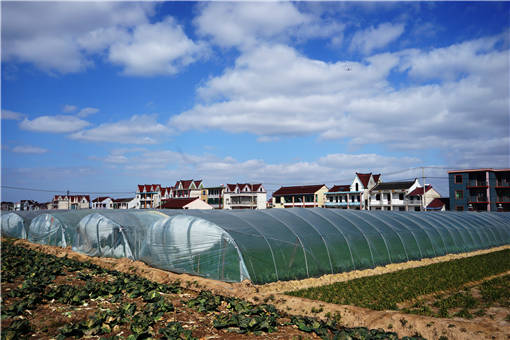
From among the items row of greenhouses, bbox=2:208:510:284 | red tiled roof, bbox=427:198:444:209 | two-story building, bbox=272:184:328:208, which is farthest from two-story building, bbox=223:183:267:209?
row of greenhouses, bbox=2:208:510:284

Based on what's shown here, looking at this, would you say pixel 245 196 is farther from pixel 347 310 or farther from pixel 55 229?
pixel 347 310

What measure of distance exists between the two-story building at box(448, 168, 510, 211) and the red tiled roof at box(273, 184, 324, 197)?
2934 centimetres

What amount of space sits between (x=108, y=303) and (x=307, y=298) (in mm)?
7755

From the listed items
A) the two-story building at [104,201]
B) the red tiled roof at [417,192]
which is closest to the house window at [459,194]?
the red tiled roof at [417,192]

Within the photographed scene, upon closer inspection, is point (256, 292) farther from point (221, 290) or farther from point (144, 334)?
point (144, 334)

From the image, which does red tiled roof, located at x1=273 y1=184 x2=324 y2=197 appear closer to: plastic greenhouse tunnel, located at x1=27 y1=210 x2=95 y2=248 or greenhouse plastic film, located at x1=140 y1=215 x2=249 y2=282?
plastic greenhouse tunnel, located at x1=27 y1=210 x2=95 y2=248

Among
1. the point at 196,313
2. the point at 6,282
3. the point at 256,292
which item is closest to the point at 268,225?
the point at 256,292

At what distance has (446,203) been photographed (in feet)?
246

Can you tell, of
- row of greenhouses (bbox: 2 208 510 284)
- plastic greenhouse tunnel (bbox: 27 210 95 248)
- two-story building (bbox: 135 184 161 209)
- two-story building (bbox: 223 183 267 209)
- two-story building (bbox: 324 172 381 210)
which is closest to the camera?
row of greenhouses (bbox: 2 208 510 284)

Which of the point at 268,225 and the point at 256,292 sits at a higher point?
the point at 268,225

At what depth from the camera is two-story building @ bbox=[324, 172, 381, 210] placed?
8400 centimetres

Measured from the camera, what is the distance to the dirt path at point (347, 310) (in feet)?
36.4

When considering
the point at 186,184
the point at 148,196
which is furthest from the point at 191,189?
the point at 148,196

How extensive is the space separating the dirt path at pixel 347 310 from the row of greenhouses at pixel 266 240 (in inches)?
21.6
